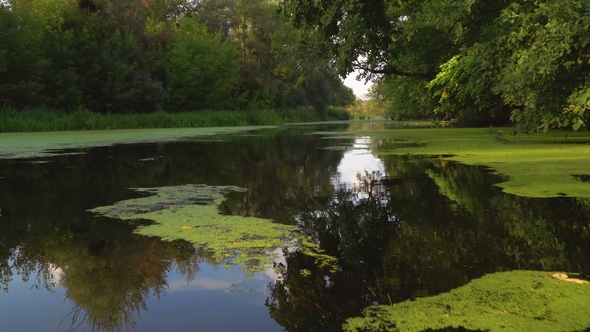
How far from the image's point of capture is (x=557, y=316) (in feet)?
4.75

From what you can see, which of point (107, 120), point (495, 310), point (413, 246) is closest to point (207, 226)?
point (413, 246)

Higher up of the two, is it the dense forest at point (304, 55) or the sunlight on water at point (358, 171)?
the dense forest at point (304, 55)

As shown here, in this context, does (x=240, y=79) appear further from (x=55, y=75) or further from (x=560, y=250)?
(x=560, y=250)

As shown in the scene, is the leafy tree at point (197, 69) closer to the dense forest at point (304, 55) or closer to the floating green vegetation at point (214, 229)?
the dense forest at point (304, 55)

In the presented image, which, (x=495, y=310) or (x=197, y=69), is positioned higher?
(x=197, y=69)

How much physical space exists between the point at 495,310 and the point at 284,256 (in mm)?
978

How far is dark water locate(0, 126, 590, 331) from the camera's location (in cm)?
161

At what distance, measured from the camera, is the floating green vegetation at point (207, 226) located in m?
2.25

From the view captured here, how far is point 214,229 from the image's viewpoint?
2693 mm

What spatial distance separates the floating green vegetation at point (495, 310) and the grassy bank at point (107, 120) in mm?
16407

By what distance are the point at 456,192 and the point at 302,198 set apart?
4.16 ft

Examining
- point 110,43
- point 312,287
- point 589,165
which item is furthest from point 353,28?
point 110,43

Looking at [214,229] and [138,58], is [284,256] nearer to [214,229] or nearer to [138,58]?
[214,229]

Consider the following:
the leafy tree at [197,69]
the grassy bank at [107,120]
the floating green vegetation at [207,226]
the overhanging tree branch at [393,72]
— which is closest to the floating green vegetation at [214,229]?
the floating green vegetation at [207,226]
